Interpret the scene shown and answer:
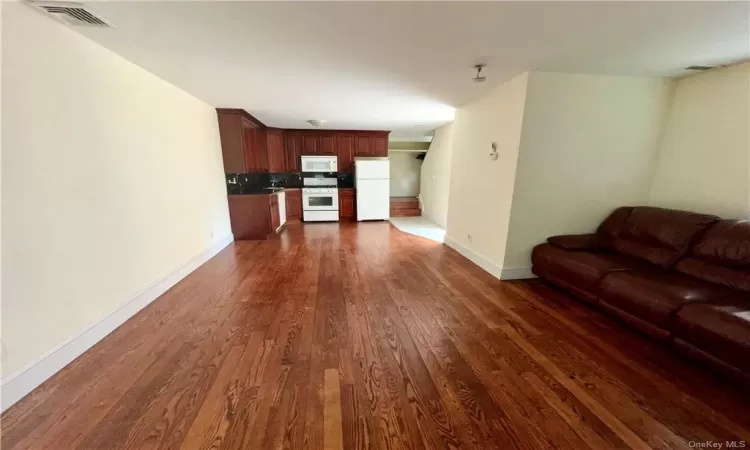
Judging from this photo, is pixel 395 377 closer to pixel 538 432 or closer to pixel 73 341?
pixel 538 432

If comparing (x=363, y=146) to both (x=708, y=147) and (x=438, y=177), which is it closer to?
(x=438, y=177)

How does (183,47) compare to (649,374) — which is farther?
(183,47)

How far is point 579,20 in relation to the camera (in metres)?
1.74

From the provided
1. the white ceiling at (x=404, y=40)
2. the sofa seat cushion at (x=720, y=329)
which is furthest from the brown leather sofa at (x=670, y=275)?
the white ceiling at (x=404, y=40)

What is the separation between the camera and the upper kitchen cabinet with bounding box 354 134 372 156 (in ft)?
23.1

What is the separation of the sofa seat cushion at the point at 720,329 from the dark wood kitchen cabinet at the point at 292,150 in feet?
22.3

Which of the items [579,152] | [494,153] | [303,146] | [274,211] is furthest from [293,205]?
[579,152]

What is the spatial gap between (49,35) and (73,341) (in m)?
1.99

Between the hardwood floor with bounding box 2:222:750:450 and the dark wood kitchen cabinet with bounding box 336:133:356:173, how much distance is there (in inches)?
190

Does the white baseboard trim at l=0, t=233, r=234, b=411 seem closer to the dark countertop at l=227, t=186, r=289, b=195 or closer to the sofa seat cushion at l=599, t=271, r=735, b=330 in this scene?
the dark countertop at l=227, t=186, r=289, b=195

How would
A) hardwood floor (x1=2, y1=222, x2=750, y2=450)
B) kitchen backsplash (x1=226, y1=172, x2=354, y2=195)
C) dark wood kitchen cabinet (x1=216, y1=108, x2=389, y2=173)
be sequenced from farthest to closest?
1. dark wood kitchen cabinet (x1=216, y1=108, x2=389, y2=173)
2. kitchen backsplash (x1=226, y1=172, x2=354, y2=195)
3. hardwood floor (x1=2, y1=222, x2=750, y2=450)

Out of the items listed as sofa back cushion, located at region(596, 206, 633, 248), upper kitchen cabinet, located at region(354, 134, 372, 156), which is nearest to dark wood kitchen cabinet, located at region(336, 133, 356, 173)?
upper kitchen cabinet, located at region(354, 134, 372, 156)

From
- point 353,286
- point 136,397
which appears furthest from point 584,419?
point 136,397

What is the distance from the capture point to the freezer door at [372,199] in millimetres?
6836
